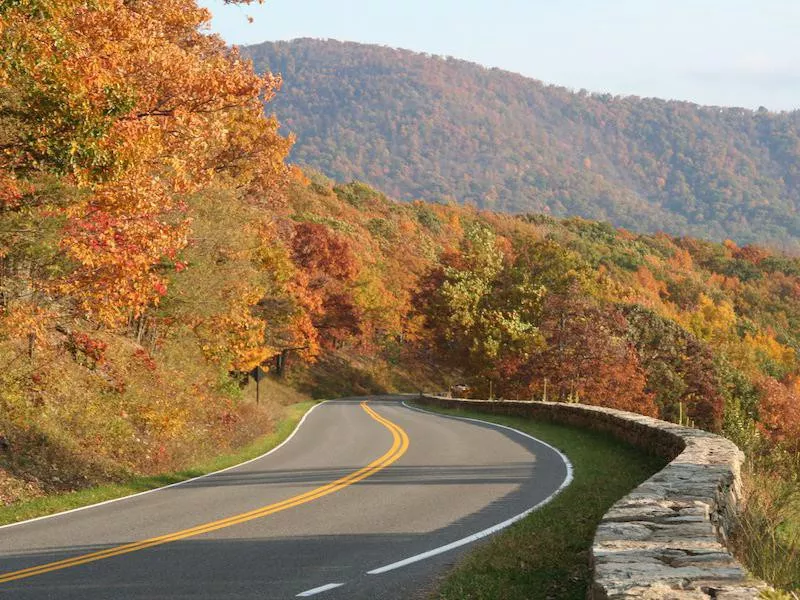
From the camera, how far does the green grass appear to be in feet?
24.9

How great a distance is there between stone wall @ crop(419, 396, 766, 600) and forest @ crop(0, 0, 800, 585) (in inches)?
34.9

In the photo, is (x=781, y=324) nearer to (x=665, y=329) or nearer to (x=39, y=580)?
(x=665, y=329)

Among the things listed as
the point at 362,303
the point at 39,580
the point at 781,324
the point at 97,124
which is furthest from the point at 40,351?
the point at 781,324

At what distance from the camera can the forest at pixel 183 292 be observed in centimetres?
1255

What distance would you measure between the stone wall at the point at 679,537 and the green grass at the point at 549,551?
623 mm

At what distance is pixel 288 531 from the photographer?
36.8 feet

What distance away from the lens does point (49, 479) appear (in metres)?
16.5

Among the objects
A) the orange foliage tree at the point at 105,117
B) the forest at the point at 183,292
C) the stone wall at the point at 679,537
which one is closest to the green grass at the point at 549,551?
the stone wall at the point at 679,537

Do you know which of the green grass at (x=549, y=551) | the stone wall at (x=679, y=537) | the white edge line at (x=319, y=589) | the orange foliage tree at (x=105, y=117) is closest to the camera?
the stone wall at (x=679, y=537)

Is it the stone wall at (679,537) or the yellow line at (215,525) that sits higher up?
the stone wall at (679,537)

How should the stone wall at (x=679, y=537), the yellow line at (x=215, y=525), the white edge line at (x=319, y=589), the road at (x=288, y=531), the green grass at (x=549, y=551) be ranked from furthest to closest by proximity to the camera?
the yellow line at (x=215, y=525) → the road at (x=288, y=531) → the white edge line at (x=319, y=589) → the green grass at (x=549, y=551) → the stone wall at (x=679, y=537)

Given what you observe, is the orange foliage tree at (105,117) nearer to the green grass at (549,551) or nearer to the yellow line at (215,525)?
the yellow line at (215,525)

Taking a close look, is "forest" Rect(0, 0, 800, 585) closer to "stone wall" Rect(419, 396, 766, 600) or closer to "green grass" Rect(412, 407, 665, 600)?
"stone wall" Rect(419, 396, 766, 600)

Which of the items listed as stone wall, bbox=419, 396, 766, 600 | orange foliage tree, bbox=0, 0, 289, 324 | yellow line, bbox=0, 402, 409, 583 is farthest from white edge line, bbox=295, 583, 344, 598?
orange foliage tree, bbox=0, 0, 289, 324
